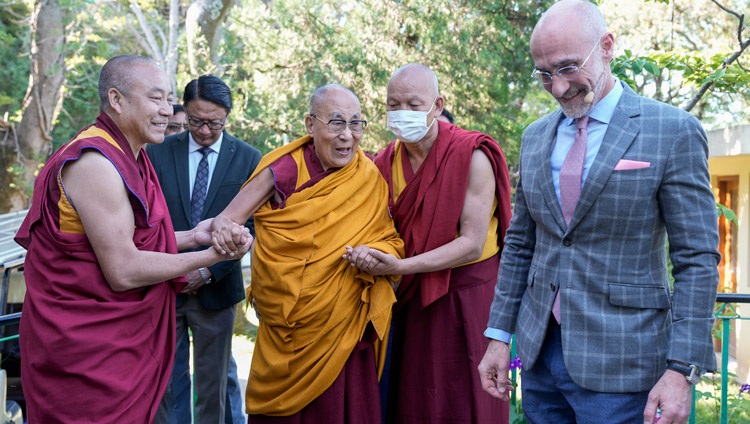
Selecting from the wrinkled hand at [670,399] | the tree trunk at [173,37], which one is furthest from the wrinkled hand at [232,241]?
the tree trunk at [173,37]

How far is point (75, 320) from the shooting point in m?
2.57

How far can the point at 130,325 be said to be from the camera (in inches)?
107

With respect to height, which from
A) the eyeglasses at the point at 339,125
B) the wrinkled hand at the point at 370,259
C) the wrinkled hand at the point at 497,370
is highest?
the eyeglasses at the point at 339,125

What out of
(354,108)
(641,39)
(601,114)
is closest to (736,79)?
(354,108)

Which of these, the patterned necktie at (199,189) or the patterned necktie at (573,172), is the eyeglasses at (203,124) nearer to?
the patterned necktie at (199,189)

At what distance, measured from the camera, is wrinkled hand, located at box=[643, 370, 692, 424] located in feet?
6.19

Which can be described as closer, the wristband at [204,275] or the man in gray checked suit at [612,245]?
the man in gray checked suit at [612,245]

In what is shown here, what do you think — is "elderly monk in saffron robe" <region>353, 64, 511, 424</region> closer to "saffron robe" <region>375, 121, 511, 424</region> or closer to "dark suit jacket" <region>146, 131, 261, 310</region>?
"saffron robe" <region>375, 121, 511, 424</region>

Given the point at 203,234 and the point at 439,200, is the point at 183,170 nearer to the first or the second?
the point at 203,234

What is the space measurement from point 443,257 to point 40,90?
9769 mm

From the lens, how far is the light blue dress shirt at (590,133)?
2.15m

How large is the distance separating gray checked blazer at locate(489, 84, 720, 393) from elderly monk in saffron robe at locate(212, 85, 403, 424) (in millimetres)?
1228

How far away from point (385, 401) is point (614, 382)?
1.83m

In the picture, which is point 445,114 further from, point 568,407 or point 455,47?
point 455,47
